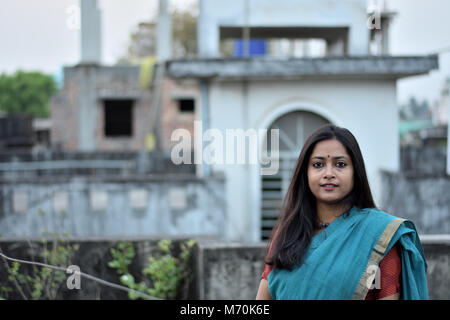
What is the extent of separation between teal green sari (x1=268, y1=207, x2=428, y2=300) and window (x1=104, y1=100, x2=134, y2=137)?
25.3 meters

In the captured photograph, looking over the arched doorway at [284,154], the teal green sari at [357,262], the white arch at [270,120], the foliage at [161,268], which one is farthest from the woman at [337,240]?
the arched doorway at [284,154]

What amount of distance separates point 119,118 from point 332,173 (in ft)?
83.8

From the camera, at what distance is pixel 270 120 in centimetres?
1006

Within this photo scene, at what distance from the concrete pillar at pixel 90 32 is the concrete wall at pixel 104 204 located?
617 cm

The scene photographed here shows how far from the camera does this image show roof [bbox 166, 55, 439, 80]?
941 centimetres

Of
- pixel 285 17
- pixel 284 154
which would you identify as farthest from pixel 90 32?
pixel 284 154

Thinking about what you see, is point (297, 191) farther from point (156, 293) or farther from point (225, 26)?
point (225, 26)

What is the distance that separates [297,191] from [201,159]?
7346 millimetres

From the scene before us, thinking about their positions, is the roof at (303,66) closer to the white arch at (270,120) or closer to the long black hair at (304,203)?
the white arch at (270,120)

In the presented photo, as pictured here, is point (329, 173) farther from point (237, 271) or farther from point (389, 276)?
point (237, 271)

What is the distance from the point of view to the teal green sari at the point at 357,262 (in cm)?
208

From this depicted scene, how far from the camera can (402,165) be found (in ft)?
56.5

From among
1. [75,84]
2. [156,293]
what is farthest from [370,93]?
[75,84]

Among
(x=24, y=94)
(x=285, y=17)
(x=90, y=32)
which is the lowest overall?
(x=285, y=17)
